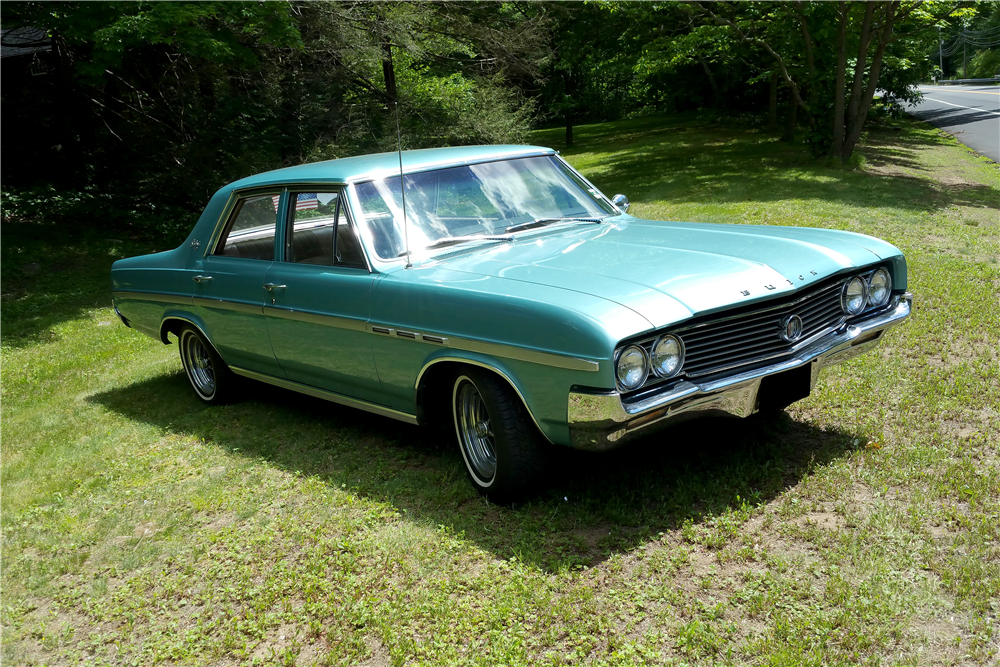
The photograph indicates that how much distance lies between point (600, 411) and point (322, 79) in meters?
15.4

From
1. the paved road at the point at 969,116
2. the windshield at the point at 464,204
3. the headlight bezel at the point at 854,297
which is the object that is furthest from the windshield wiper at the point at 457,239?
the paved road at the point at 969,116

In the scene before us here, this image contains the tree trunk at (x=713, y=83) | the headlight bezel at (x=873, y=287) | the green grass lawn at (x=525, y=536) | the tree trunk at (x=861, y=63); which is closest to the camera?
the green grass lawn at (x=525, y=536)

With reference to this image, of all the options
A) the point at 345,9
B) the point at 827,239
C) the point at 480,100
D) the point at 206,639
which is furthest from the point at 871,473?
the point at 480,100

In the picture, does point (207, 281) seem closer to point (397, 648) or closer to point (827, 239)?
point (397, 648)

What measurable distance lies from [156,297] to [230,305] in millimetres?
1178

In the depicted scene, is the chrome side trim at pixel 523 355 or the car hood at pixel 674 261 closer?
the chrome side trim at pixel 523 355

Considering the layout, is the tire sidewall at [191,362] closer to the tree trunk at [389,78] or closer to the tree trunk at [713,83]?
the tree trunk at [389,78]

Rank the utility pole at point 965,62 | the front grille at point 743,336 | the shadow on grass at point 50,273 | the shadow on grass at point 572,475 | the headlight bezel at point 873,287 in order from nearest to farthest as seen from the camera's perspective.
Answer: the front grille at point 743,336 → the shadow on grass at point 572,475 → the headlight bezel at point 873,287 → the shadow on grass at point 50,273 → the utility pole at point 965,62

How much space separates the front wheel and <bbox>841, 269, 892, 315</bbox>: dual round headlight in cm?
170

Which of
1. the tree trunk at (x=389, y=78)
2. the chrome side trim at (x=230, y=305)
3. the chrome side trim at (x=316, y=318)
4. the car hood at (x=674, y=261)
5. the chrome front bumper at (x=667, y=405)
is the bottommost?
the chrome front bumper at (x=667, y=405)

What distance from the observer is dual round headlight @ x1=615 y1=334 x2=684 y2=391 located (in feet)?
11.6

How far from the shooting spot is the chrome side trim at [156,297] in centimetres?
625

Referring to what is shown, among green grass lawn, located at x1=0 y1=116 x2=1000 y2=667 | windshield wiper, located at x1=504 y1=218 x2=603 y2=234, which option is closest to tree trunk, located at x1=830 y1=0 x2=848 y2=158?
green grass lawn, located at x1=0 y1=116 x2=1000 y2=667

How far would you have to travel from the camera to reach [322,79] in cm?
1745
